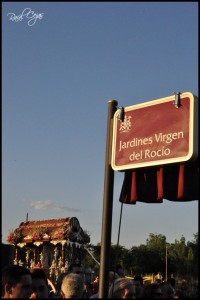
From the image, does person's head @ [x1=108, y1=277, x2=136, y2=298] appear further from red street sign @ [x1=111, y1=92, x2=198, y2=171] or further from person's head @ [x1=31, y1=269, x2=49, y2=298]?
red street sign @ [x1=111, y1=92, x2=198, y2=171]

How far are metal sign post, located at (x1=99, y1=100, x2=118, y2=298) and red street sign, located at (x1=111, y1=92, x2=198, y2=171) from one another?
0.09m

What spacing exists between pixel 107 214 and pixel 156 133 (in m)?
0.91

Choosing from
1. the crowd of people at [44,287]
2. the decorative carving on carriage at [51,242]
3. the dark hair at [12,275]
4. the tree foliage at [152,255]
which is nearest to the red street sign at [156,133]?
the crowd of people at [44,287]

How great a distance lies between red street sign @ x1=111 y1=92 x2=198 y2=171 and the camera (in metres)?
4.51

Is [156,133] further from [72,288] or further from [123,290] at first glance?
[72,288]

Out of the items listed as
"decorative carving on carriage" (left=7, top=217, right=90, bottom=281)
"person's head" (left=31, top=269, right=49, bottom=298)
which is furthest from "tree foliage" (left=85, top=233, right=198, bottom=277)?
"person's head" (left=31, top=269, right=49, bottom=298)

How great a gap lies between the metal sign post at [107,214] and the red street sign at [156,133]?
9 cm

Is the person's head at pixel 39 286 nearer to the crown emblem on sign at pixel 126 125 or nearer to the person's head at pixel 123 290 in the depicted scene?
the person's head at pixel 123 290

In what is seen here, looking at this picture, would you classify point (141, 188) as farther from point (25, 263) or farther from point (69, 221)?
point (25, 263)

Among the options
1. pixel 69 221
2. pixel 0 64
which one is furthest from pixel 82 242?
pixel 0 64

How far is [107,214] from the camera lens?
4922 millimetres

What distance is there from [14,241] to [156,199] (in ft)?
37.5

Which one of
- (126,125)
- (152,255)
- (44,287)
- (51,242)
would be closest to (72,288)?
(44,287)

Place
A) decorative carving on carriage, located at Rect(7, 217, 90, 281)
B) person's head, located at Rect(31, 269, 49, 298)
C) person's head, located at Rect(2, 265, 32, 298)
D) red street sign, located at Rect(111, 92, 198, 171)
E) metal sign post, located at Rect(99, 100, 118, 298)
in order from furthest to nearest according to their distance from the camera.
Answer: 1. decorative carving on carriage, located at Rect(7, 217, 90, 281)
2. person's head, located at Rect(31, 269, 49, 298)
3. metal sign post, located at Rect(99, 100, 118, 298)
4. red street sign, located at Rect(111, 92, 198, 171)
5. person's head, located at Rect(2, 265, 32, 298)
